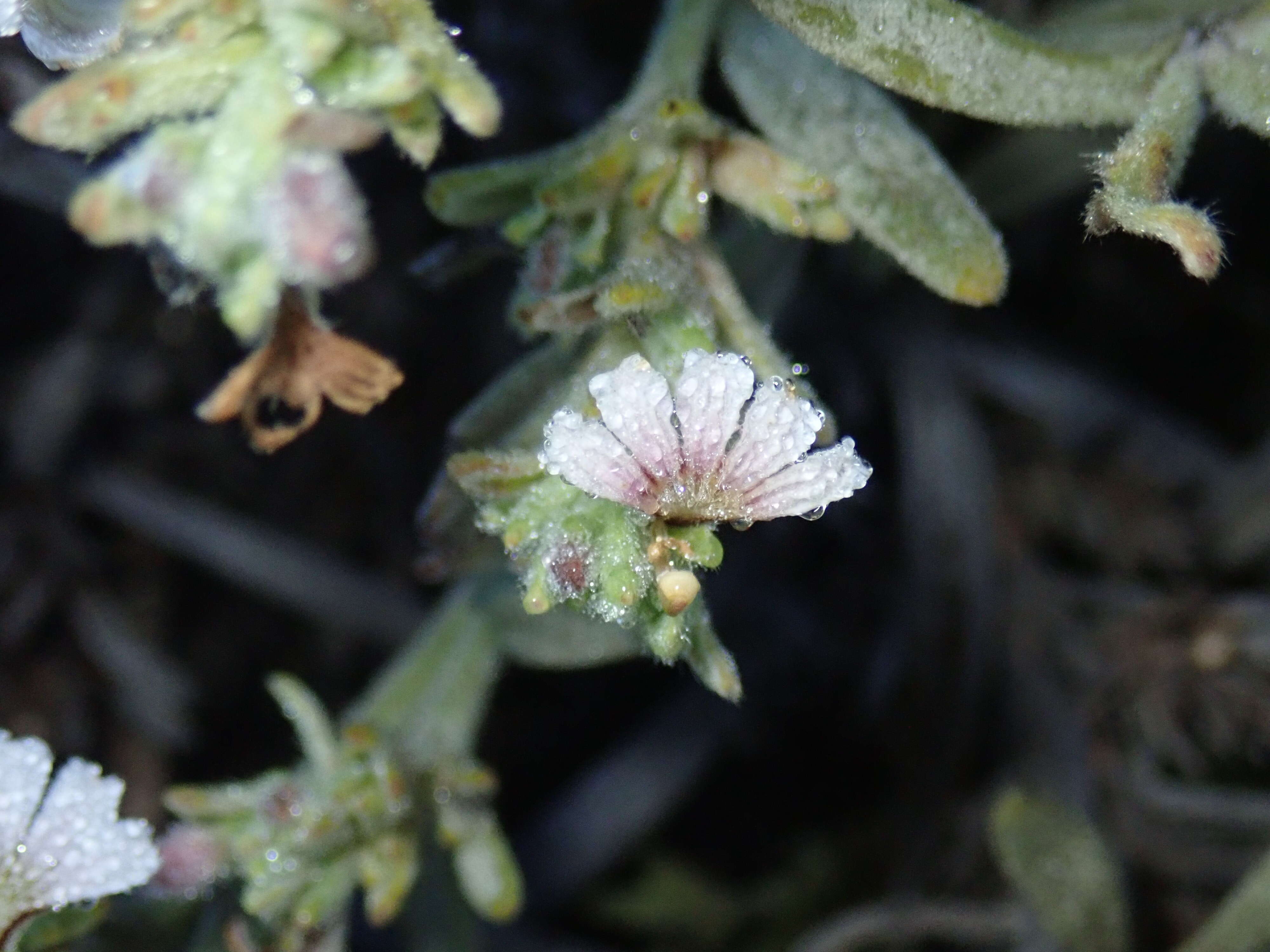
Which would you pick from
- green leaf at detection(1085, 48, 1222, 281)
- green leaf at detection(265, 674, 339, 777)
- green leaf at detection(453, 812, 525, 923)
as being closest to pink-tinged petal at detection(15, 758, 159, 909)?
green leaf at detection(265, 674, 339, 777)

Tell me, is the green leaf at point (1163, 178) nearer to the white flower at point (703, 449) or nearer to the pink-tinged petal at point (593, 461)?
the white flower at point (703, 449)

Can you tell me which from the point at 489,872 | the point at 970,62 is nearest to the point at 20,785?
the point at 489,872

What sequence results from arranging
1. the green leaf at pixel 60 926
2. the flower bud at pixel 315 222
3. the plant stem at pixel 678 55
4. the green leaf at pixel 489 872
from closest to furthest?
the flower bud at pixel 315 222 < the green leaf at pixel 60 926 < the plant stem at pixel 678 55 < the green leaf at pixel 489 872

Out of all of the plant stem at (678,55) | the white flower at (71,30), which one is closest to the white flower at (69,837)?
the white flower at (71,30)

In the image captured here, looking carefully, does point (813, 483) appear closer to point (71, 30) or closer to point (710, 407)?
point (710, 407)

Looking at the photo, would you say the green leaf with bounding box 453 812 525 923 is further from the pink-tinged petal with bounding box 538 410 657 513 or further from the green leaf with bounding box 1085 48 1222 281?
the green leaf with bounding box 1085 48 1222 281
